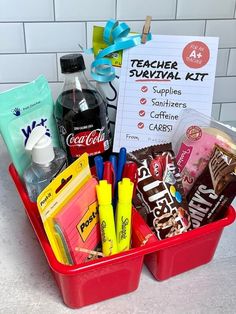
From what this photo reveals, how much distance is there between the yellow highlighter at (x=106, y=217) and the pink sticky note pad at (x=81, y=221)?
1 cm

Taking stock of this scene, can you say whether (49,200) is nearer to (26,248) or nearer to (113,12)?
(26,248)

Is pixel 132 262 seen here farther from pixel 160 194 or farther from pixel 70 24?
pixel 70 24

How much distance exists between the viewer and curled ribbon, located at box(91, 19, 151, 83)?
25.1 inches

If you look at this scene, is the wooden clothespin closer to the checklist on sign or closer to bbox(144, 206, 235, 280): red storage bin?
the checklist on sign

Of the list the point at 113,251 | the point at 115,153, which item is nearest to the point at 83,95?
the point at 115,153

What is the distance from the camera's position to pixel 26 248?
629mm

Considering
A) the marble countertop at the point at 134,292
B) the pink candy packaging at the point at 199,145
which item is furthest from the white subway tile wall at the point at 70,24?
the marble countertop at the point at 134,292

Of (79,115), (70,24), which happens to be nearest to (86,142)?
(79,115)

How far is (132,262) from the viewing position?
520 mm

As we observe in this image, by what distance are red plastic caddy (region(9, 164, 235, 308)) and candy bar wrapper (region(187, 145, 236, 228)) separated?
22 millimetres

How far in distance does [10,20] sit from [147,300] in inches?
23.7

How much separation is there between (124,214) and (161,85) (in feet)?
0.84

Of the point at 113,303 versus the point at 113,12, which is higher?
the point at 113,12

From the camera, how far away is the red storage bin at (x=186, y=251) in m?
0.53
